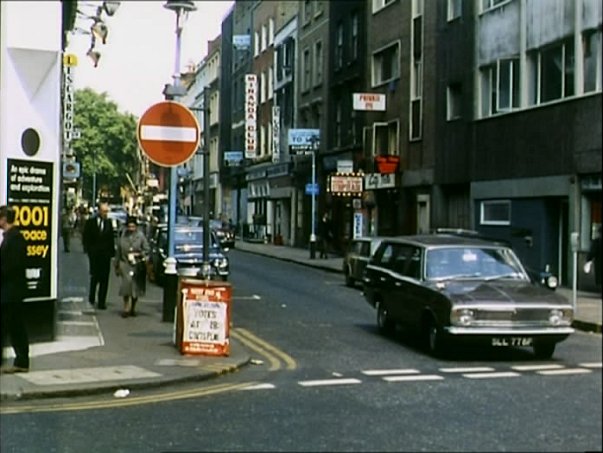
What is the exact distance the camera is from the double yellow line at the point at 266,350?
1032 centimetres

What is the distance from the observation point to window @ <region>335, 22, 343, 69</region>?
3233 millimetres

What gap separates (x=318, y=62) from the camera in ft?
11.2

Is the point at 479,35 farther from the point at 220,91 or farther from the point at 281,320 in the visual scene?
the point at 281,320

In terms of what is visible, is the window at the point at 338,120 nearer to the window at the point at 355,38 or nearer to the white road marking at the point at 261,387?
the window at the point at 355,38

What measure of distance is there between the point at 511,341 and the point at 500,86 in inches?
304

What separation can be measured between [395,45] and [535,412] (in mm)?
5115

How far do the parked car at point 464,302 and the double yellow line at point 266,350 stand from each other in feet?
4.41

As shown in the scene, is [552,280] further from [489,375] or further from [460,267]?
[489,375]

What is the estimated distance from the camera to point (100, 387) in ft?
26.7

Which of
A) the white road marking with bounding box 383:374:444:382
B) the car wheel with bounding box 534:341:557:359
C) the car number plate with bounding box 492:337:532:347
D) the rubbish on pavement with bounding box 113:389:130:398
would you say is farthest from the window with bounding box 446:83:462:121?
the car wheel with bounding box 534:341:557:359

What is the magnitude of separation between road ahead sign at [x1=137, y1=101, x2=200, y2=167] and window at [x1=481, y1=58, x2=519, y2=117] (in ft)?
2.47

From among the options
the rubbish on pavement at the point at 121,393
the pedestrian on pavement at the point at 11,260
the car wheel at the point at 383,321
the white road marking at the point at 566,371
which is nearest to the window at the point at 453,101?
the pedestrian on pavement at the point at 11,260

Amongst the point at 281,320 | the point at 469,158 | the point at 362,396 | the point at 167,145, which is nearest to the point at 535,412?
the point at 362,396

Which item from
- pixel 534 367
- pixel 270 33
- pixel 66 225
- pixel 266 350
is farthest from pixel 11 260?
pixel 266 350
